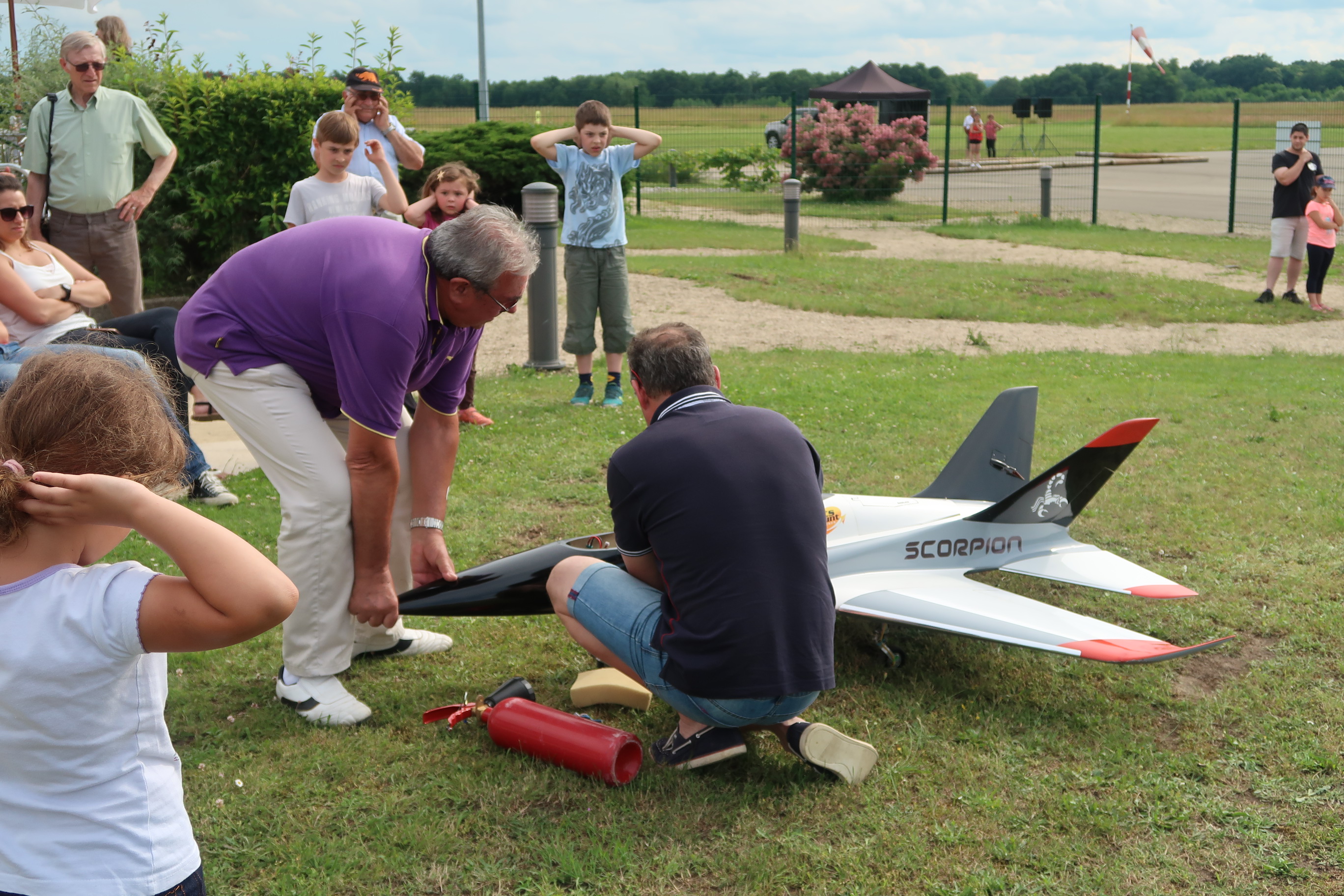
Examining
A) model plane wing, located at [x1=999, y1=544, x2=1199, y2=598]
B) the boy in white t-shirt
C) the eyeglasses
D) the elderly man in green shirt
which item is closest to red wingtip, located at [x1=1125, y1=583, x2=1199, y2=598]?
model plane wing, located at [x1=999, y1=544, x2=1199, y2=598]

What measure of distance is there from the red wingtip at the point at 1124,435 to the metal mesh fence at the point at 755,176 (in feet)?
51.1

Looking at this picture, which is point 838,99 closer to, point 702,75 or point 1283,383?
point 702,75

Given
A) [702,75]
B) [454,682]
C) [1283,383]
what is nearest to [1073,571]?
[454,682]

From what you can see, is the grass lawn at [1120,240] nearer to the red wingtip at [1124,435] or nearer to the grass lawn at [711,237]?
the grass lawn at [711,237]

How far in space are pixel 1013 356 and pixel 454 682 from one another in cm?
732

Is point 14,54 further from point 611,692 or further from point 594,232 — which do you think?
point 611,692

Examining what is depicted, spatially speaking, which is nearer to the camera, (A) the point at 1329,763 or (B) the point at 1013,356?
(A) the point at 1329,763

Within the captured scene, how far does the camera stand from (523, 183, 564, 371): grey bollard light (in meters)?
8.60

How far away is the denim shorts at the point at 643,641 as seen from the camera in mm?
3199

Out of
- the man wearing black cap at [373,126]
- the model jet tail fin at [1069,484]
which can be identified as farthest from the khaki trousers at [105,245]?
the model jet tail fin at [1069,484]

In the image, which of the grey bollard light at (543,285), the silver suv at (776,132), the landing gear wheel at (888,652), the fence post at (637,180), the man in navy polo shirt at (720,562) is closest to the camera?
the man in navy polo shirt at (720,562)

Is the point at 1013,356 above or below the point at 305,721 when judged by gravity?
above

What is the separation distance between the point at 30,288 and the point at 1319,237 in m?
12.8

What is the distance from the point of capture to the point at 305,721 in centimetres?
364
